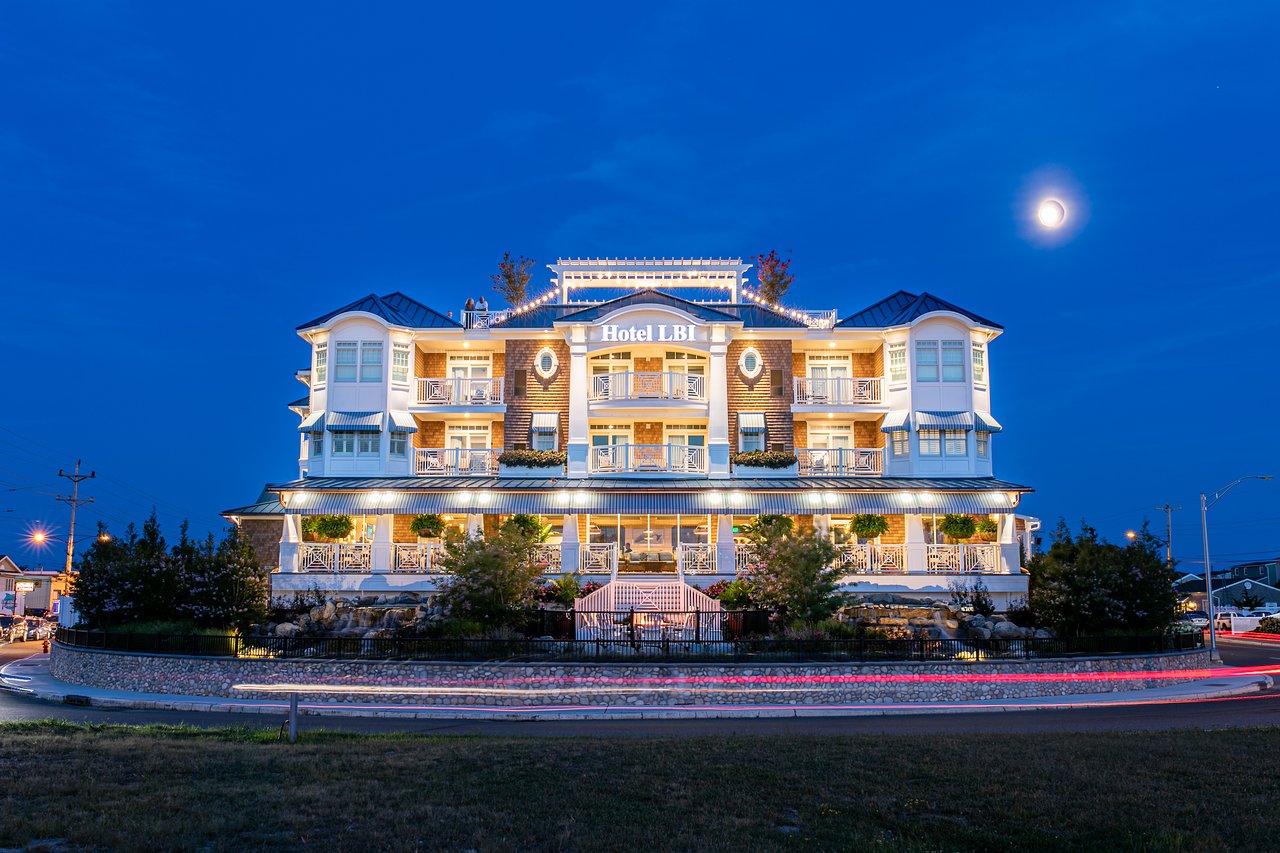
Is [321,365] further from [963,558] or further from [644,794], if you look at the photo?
[644,794]

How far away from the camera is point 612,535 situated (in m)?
41.0

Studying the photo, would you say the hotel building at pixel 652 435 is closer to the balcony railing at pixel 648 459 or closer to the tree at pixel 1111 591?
the balcony railing at pixel 648 459

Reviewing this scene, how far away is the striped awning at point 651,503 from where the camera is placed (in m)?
37.2

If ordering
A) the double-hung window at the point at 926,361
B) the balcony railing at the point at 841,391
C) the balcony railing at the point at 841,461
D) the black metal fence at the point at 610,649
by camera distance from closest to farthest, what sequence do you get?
1. the black metal fence at the point at 610,649
2. the balcony railing at the point at 841,461
3. the double-hung window at the point at 926,361
4. the balcony railing at the point at 841,391

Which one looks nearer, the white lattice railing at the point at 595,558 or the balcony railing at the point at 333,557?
the white lattice railing at the point at 595,558

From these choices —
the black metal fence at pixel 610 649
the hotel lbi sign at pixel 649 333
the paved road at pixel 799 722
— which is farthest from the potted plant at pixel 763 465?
the paved road at pixel 799 722

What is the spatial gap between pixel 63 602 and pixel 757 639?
109 feet

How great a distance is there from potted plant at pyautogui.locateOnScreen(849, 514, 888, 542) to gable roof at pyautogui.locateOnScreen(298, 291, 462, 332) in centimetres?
1875

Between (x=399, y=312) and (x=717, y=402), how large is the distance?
1454 centimetres

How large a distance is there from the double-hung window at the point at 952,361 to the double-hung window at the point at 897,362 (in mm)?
1656

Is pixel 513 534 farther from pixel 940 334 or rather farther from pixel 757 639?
pixel 940 334

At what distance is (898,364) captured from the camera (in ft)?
141

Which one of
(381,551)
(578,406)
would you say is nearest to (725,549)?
(578,406)

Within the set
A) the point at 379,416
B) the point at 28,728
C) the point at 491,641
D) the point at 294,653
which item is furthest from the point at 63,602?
the point at 28,728
